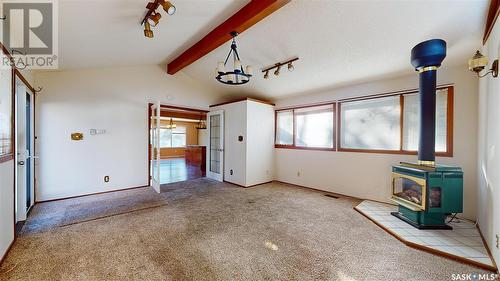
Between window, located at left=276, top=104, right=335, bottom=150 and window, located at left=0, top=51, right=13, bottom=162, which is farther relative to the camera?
window, located at left=276, top=104, right=335, bottom=150

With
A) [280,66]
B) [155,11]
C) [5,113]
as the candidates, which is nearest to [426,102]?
[280,66]

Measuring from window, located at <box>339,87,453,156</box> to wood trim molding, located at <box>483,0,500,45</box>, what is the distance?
96cm

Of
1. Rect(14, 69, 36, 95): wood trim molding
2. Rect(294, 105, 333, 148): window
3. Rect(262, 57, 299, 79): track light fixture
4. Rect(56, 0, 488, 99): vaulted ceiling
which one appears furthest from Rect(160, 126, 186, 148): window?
Rect(262, 57, 299, 79): track light fixture

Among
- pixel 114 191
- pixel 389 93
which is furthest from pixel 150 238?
pixel 389 93

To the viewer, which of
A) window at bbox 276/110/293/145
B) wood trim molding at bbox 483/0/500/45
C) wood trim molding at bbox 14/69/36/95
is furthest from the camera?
window at bbox 276/110/293/145

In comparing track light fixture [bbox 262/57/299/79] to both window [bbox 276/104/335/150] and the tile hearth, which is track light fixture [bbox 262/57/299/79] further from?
A: the tile hearth

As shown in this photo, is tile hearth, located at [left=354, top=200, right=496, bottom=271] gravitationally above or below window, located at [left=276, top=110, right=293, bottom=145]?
below

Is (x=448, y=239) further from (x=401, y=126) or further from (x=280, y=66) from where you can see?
(x=280, y=66)

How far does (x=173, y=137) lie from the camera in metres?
12.0

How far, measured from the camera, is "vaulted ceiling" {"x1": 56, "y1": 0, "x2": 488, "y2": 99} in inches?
86.7

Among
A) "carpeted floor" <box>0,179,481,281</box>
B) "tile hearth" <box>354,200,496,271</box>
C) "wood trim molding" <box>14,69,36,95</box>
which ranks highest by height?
"wood trim molding" <box>14,69,36,95</box>

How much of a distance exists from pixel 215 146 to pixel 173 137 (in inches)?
284

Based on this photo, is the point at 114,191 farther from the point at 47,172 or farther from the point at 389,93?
the point at 389,93

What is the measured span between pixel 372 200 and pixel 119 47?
547 centimetres
